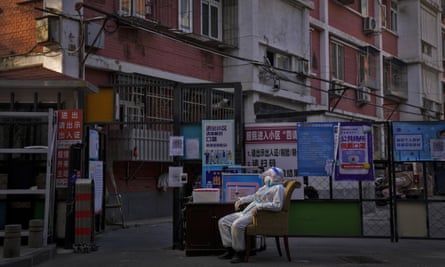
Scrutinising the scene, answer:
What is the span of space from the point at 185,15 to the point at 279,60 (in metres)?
5.09

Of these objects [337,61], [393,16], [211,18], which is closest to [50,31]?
[211,18]

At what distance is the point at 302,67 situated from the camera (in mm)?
22844

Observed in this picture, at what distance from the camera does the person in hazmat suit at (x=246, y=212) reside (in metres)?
8.77

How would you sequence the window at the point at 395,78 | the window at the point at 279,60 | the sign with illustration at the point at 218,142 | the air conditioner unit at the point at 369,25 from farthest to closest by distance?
the window at the point at 395,78, the air conditioner unit at the point at 369,25, the window at the point at 279,60, the sign with illustration at the point at 218,142

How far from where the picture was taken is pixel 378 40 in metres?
30.0

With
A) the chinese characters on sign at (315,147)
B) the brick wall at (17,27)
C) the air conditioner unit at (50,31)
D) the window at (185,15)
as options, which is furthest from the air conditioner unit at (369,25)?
the chinese characters on sign at (315,147)

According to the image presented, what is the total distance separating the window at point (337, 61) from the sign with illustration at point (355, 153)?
53.5 feet

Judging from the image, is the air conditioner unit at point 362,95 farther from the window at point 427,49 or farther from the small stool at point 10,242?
the small stool at point 10,242

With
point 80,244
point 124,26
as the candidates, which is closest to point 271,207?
point 80,244

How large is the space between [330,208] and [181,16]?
1000cm

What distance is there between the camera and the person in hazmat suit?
345 inches

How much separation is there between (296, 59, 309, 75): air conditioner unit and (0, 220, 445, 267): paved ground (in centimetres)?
1185

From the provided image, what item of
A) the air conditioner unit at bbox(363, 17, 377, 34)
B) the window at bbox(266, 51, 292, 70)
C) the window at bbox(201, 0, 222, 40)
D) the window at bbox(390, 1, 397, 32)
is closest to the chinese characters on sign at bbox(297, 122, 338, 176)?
the window at bbox(201, 0, 222, 40)

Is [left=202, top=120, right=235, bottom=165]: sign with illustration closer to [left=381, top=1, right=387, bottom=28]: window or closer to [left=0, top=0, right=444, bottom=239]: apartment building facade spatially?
[left=0, top=0, right=444, bottom=239]: apartment building facade
